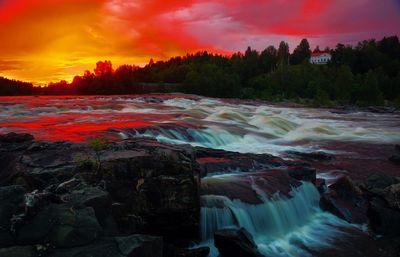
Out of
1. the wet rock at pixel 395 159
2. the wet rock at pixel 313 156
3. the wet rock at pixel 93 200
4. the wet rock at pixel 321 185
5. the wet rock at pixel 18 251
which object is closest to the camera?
the wet rock at pixel 18 251

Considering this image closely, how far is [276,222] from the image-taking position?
11.8 metres

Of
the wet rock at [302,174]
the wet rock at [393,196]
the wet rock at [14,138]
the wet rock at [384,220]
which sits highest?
the wet rock at [14,138]

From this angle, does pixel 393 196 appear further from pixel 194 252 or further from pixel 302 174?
pixel 194 252

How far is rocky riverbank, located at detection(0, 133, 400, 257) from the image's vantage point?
21.9 ft

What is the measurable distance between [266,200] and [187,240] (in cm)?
308

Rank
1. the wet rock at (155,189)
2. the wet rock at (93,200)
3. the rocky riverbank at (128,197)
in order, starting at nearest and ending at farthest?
1. the rocky riverbank at (128,197)
2. the wet rock at (93,200)
3. the wet rock at (155,189)

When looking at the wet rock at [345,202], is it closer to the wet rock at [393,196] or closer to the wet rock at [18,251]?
the wet rock at [393,196]

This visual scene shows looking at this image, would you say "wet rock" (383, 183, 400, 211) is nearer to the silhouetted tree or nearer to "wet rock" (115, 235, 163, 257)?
"wet rock" (115, 235, 163, 257)

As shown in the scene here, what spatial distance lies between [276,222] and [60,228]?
267 inches

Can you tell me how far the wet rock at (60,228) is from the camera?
256 inches

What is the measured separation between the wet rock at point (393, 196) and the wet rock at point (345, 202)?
0.91 metres

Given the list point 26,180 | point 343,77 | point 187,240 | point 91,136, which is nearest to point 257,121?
point 91,136

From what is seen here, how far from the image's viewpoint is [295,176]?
47.6 ft

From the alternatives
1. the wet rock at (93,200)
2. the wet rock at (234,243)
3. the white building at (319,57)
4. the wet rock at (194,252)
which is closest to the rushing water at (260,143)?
the wet rock at (194,252)
